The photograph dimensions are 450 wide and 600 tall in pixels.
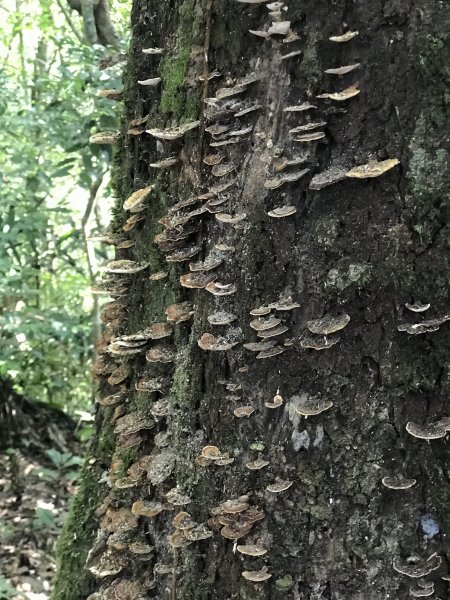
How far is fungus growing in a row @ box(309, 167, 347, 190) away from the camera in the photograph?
1767 millimetres

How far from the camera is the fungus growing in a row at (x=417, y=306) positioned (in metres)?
1.71

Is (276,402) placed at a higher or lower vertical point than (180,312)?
lower

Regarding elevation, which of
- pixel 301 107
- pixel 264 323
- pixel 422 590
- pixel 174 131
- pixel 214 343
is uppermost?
pixel 301 107

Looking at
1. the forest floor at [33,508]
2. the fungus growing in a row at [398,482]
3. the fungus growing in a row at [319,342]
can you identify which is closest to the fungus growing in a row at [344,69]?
the fungus growing in a row at [319,342]

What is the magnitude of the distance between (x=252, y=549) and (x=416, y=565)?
53 cm

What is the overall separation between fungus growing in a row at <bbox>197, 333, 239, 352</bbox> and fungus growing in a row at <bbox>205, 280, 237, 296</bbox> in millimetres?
161

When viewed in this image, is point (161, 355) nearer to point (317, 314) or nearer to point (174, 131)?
point (317, 314)

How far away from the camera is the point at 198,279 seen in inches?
81.7

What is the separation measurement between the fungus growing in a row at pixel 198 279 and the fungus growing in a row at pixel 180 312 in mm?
110

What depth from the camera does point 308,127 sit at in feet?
5.86

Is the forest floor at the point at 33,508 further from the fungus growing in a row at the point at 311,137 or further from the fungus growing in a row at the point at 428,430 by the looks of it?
the fungus growing in a row at the point at 311,137

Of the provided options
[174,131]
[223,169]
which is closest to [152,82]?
[174,131]

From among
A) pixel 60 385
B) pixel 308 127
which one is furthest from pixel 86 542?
pixel 60 385

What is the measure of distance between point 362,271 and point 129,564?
1545mm
